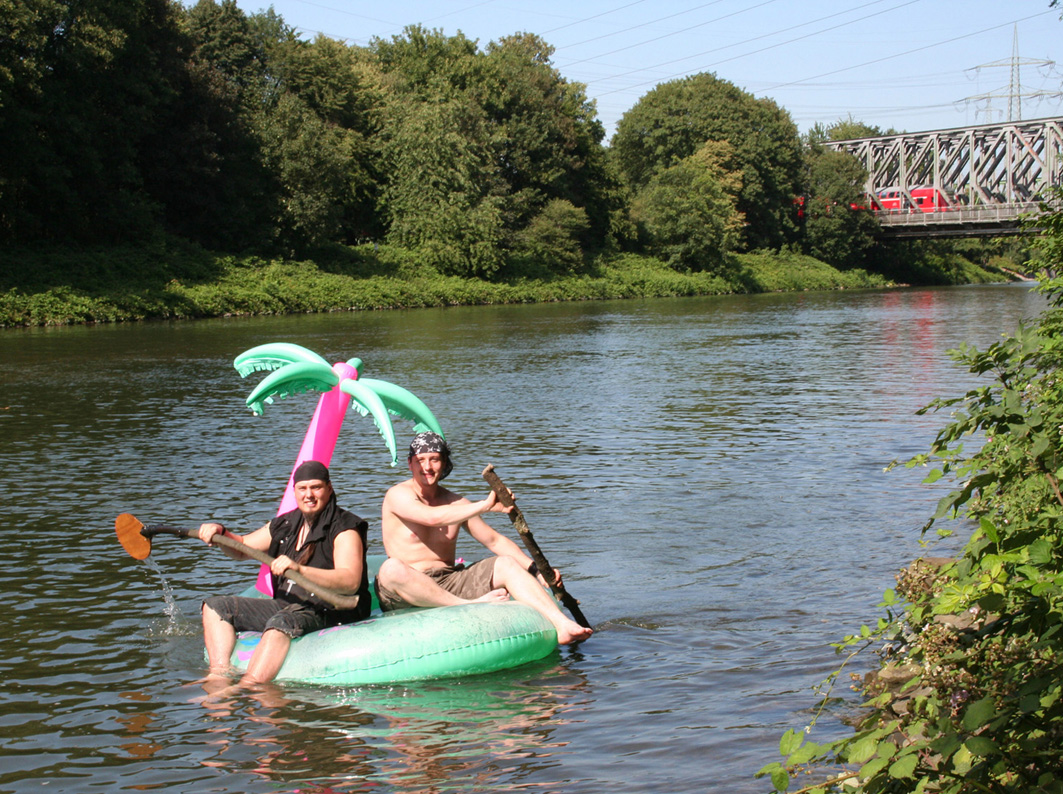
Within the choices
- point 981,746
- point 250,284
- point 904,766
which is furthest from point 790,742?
point 250,284

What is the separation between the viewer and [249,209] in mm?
50438

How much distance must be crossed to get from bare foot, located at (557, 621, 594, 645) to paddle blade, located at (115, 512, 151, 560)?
2851 mm

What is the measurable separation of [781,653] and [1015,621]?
12.1ft

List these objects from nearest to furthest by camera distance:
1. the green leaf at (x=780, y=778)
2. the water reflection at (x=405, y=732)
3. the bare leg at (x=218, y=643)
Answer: the green leaf at (x=780, y=778) → the water reflection at (x=405, y=732) → the bare leg at (x=218, y=643)

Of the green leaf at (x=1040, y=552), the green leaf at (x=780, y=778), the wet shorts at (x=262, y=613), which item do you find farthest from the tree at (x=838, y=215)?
the green leaf at (x=780, y=778)

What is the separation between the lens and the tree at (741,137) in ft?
262

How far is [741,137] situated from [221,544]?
78.2 meters

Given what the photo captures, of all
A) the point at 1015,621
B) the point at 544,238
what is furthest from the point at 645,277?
the point at 1015,621

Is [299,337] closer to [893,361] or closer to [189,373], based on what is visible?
[189,373]

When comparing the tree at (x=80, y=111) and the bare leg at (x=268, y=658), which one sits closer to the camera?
the bare leg at (x=268, y=658)

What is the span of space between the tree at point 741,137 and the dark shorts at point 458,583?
73071 mm

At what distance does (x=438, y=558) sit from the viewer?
7.67 m

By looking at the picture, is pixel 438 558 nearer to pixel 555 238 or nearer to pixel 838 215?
pixel 555 238

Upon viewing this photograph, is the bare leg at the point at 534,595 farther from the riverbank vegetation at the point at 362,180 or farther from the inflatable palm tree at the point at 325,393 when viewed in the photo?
the riverbank vegetation at the point at 362,180
